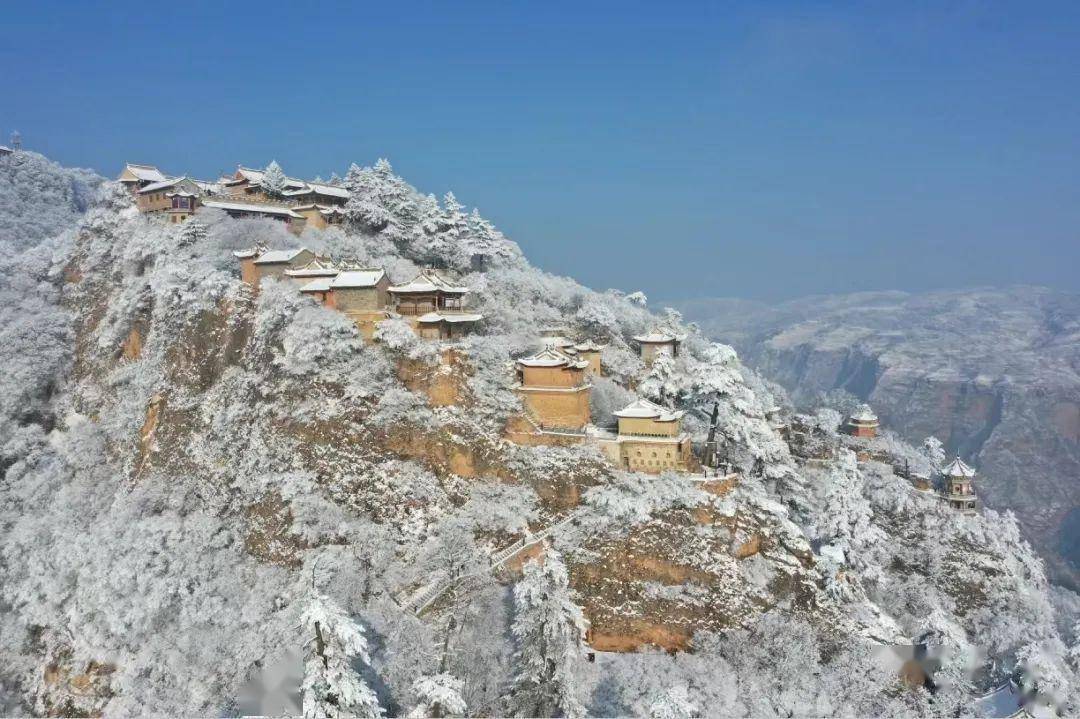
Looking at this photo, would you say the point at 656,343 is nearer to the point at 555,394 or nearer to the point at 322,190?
the point at 555,394

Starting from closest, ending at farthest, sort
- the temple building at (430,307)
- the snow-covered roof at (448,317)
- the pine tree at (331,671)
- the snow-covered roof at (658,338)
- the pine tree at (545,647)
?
the pine tree at (331,671) → the pine tree at (545,647) → the snow-covered roof at (448,317) → the temple building at (430,307) → the snow-covered roof at (658,338)

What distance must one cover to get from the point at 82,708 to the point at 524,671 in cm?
2340

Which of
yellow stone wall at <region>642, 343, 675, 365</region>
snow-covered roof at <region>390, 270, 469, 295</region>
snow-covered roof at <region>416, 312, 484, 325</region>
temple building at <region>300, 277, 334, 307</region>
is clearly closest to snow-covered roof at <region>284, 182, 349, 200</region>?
temple building at <region>300, 277, 334, 307</region>

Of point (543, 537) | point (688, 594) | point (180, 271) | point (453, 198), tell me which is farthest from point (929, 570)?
point (180, 271)

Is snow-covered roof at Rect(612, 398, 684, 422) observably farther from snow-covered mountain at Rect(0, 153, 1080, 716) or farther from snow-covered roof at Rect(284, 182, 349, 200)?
snow-covered roof at Rect(284, 182, 349, 200)

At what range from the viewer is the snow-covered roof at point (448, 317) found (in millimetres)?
46328

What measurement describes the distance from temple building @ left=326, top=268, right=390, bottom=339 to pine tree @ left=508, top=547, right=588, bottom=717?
20.0m

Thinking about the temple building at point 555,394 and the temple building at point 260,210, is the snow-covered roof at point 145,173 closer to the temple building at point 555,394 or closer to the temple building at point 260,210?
the temple building at point 260,210

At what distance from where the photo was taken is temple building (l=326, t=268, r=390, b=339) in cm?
4684

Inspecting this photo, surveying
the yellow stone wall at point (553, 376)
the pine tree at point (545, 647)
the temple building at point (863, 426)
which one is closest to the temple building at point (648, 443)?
the yellow stone wall at point (553, 376)

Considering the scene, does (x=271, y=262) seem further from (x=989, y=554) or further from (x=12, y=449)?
(x=989, y=554)

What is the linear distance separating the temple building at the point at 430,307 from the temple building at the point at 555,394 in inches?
249

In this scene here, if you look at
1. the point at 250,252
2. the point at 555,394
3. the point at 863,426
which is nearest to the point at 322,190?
the point at 250,252

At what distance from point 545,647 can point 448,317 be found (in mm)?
22386
